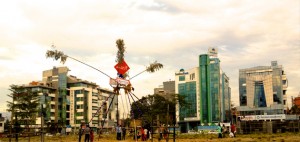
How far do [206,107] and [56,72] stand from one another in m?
51.2

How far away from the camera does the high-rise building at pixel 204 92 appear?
124m

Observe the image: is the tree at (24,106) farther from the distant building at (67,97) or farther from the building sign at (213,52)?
the building sign at (213,52)

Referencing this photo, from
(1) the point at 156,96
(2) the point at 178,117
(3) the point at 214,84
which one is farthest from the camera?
(2) the point at 178,117

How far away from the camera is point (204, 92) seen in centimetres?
12556

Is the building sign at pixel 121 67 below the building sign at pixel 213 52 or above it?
below

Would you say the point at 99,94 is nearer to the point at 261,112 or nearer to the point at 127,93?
the point at 261,112

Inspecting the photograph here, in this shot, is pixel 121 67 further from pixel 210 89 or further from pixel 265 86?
pixel 265 86

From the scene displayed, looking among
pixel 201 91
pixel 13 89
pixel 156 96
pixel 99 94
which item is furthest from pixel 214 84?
pixel 13 89

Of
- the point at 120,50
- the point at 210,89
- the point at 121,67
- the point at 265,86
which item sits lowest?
the point at 121,67

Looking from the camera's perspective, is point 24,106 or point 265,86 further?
point 265,86

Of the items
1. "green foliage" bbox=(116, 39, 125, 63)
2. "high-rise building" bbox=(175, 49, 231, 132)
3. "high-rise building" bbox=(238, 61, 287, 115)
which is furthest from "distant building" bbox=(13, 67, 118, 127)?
"green foliage" bbox=(116, 39, 125, 63)

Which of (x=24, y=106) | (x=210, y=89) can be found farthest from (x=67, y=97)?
(x=24, y=106)

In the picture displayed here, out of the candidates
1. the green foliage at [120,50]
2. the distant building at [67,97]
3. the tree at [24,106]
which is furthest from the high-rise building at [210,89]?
the green foliage at [120,50]

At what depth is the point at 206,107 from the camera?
413 feet
